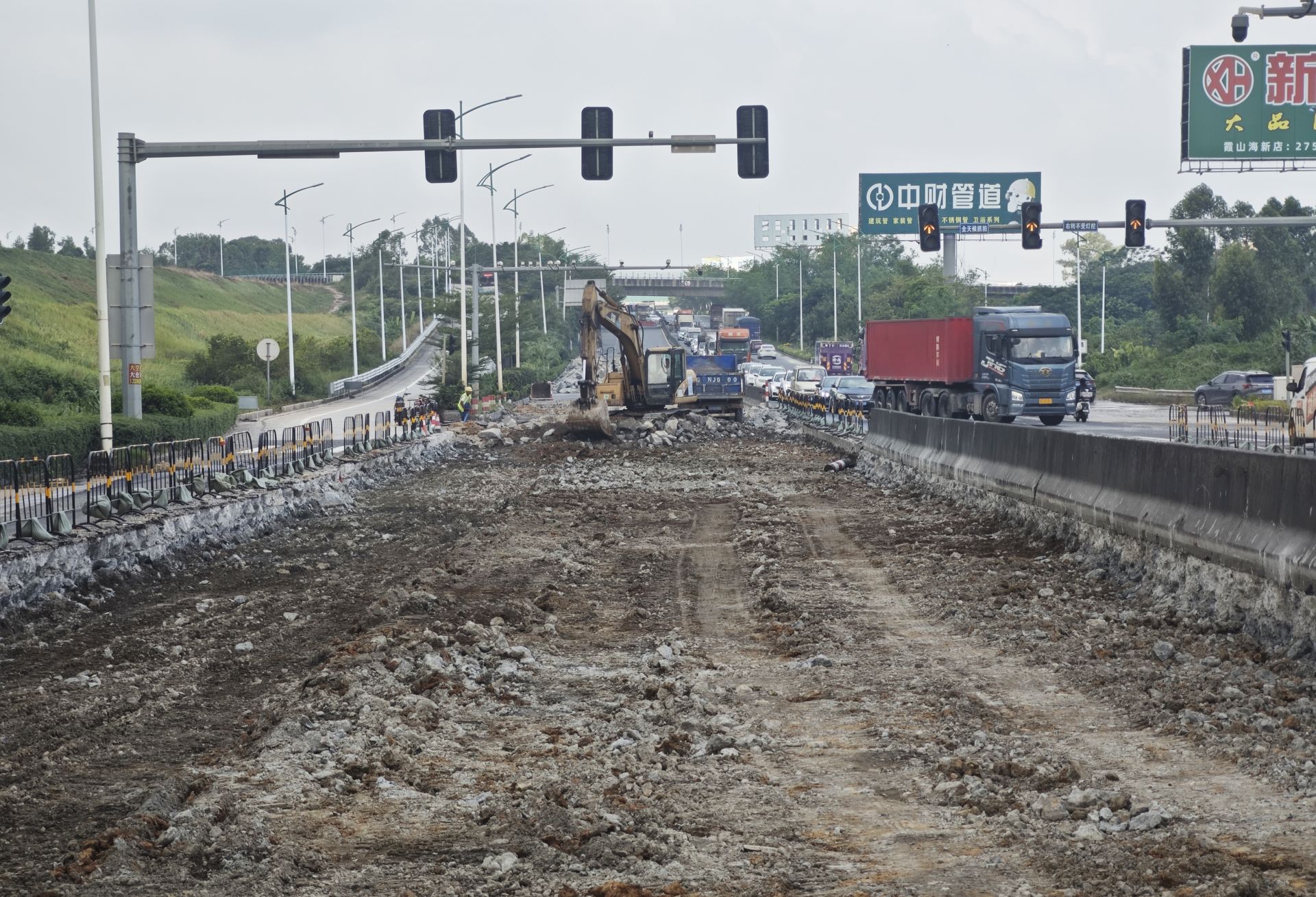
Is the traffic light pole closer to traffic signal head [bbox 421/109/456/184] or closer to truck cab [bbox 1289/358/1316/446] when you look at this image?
traffic signal head [bbox 421/109/456/184]

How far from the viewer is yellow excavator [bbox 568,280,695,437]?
45062 mm

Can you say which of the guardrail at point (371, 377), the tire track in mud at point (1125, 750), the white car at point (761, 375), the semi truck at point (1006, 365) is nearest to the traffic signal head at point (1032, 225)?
the semi truck at point (1006, 365)

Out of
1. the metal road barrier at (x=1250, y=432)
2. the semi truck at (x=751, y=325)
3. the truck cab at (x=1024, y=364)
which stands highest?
the semi truck at (x=751, y=325)

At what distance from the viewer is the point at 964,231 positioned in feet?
237

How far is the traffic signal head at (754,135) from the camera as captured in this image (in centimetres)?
2606

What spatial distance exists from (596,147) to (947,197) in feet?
162

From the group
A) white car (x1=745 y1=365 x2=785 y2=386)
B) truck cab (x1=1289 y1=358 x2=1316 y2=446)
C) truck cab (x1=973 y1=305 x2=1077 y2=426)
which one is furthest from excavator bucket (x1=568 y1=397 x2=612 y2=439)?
white car (x1=745 y1=365 x2=785 y2=386)

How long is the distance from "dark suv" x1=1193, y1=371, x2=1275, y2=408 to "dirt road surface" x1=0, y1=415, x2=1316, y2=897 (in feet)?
132

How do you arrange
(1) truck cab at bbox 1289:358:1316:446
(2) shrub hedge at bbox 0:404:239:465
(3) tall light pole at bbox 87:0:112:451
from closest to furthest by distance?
1. (3) tall light pole at bbox 87:0:112:451
2. (2) shrub hedge at bbox 0:404:239:465
3. (1) truck cab at bbox 1289:358:1316:446

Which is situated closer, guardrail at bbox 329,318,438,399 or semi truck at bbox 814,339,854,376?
guardrail at bbox 329,318,438,399

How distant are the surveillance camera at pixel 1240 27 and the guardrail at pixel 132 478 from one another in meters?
17.8

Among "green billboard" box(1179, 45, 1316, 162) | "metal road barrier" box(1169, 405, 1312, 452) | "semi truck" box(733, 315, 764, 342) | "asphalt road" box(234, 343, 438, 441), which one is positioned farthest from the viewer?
"semi truck" box(733, 315, 764, 342)

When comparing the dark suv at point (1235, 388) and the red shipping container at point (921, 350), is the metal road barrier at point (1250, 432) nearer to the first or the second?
A: the red shipping container at point (921, 350)

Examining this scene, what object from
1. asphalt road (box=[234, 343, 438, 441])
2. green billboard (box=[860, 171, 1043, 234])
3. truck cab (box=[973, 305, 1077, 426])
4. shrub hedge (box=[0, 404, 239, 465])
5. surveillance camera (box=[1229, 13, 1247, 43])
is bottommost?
asphalt road (box=[234, 343, 438, 441])
